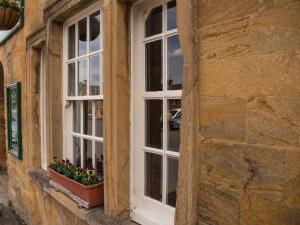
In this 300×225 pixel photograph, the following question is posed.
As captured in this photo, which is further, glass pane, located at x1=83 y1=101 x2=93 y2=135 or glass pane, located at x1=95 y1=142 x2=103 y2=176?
glass pane, located at x1=83 y1=101 x2=93 y2=135

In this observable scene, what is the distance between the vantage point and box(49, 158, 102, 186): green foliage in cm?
284

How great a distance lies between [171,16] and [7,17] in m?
2.96

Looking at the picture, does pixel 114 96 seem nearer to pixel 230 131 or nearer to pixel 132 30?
pixel 132 30

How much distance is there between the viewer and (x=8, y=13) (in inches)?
165

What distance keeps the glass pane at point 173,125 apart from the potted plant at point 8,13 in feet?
10.2

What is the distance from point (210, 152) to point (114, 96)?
105 cm

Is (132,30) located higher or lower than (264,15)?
higher

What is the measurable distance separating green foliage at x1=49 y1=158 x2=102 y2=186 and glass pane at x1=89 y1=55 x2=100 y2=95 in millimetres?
789

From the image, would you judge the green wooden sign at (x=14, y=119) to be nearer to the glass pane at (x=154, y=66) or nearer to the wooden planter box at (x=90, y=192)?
the wooden planter box at (x=90, y=192)

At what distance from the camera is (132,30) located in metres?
2.51

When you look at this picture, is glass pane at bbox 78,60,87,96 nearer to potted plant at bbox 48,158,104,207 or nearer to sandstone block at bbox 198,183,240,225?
potted plant at bbox 48,158,104,207

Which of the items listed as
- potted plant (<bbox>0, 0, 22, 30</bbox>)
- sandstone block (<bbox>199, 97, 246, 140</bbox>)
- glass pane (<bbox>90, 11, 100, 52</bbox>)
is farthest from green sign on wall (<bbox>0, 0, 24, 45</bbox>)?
sandstone block (<bbox>199, 97, 246, 140</bbox>)

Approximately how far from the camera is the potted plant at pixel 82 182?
2742 millimetres

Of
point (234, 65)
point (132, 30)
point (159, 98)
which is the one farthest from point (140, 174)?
point (234, 65)
